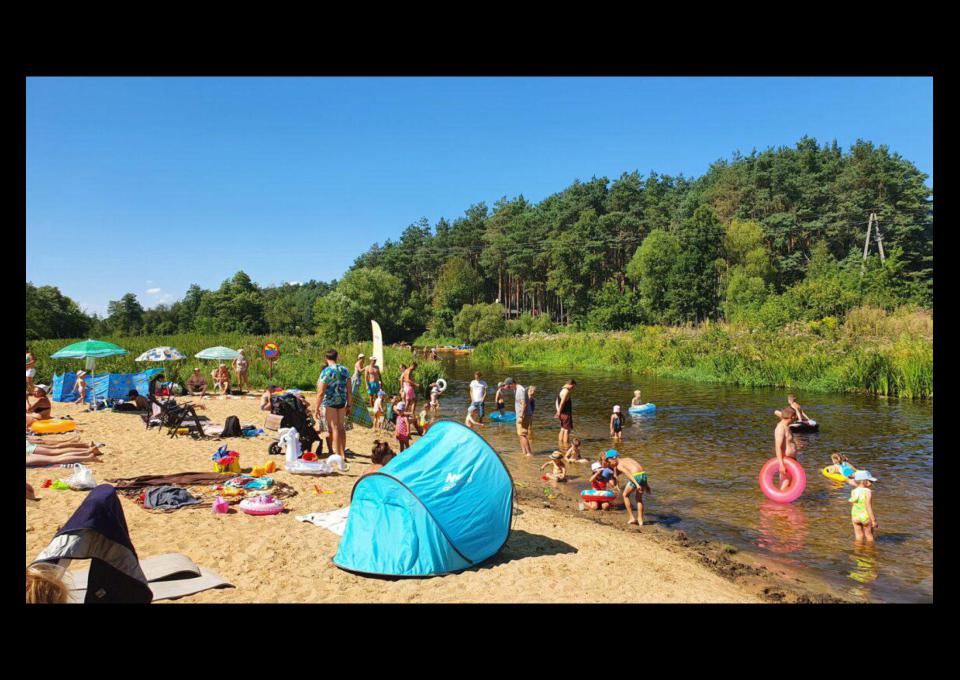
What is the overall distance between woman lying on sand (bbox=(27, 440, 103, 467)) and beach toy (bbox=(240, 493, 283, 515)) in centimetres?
391

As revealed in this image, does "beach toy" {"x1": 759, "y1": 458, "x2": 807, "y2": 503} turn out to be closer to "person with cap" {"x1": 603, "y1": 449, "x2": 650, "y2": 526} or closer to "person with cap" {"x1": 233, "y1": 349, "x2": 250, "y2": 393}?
"person with cap" {"x1": 603, "y1": 449, "x2": 650, "y2": 526}

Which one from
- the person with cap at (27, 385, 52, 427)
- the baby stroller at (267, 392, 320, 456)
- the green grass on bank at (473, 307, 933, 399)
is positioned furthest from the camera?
the green grass on bank at (473, 307, 933, 399)

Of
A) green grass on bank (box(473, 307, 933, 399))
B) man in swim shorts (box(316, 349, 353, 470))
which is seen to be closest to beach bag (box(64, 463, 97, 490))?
man in swim shorts (box(316, 349, 353, 470))

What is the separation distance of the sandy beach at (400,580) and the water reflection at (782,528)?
1.10 metres

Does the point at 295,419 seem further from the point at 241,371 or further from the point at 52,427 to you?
the point at 241,371

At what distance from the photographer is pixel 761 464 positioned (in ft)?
41.3

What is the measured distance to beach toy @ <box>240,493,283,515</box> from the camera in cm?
803

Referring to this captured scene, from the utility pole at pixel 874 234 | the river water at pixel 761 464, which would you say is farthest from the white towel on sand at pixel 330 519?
the utility pole at pixel 874 234

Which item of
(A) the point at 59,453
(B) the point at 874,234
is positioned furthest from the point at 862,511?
(B) the point at 874,234

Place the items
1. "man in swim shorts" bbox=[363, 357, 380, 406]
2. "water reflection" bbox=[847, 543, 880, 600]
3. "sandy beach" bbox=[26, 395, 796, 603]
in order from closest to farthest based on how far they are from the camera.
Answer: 1. "sandy beach" bbox=[26, 395, 796, 603]
2. "water reflection" bbox=[847, 543, 880, 600]
3. "man in swim shorts" bbox=[363, 357, 380, 406]

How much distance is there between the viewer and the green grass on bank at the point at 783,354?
878 inches

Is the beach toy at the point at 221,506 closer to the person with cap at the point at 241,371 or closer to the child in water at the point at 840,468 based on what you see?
the child in water at the point at 840,468
